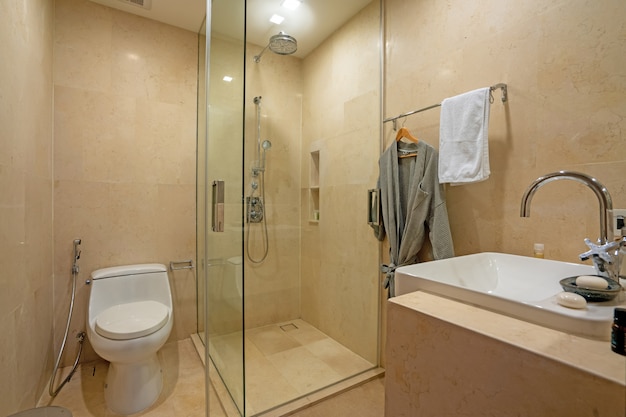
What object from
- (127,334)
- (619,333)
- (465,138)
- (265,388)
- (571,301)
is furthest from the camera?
(265,388)

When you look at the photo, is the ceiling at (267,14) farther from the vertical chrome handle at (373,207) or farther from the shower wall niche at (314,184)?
the vertical chrome handle at (373,207)

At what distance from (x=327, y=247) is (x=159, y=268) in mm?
1267

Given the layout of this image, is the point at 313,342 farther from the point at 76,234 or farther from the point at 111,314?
the point at 76,234

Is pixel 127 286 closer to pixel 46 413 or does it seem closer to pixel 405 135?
pixel 46 413

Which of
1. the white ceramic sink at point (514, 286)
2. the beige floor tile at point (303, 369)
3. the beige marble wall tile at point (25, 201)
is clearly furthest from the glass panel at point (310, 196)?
the beige marble wall tile at point (25, 201)

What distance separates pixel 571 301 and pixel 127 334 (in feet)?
5.90

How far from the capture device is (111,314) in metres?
1.67

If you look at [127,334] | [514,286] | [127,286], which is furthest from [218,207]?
[514,286]

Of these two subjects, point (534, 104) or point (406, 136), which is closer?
point (534, 104)

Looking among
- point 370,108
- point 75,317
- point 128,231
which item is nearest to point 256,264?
point 128,231

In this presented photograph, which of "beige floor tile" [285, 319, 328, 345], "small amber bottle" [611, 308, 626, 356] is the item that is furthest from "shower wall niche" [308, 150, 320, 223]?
"small amber bottle" [611, 308, 626, 356]

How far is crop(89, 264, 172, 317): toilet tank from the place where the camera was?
1826mm

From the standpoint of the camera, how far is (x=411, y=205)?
157 centimetres

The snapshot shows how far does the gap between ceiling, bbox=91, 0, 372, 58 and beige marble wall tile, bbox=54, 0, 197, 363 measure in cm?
9
